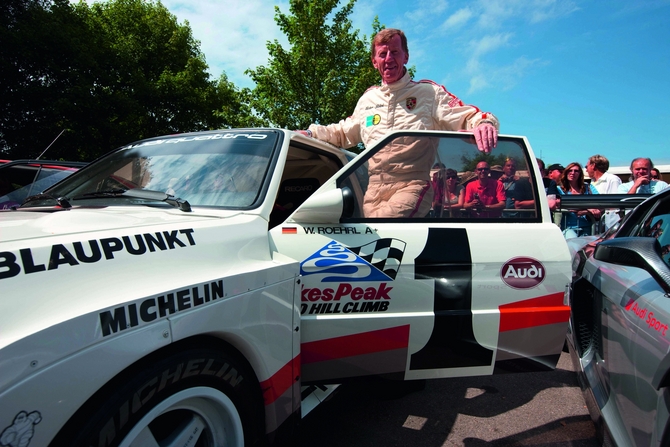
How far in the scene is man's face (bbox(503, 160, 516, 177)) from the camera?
251 centimetres

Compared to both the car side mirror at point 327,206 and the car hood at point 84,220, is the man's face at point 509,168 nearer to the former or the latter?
the car side mirror at point 327,206

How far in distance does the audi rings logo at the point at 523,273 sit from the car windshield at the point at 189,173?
1.44 metres

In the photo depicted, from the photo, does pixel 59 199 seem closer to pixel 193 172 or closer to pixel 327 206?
pixel 193 172

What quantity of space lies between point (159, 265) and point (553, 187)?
5168mm

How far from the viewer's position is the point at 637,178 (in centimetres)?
577

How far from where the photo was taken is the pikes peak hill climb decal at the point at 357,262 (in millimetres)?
2047

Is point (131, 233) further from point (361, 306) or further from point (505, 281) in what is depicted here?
point (505, 281)

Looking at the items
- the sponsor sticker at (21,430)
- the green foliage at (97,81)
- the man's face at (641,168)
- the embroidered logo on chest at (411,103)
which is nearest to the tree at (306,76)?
the green foliage at (97,81)

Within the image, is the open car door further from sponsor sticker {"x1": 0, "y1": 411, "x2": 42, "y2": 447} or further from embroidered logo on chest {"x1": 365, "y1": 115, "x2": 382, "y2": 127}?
sponsor sticker {"x1": 0, "y1": 411, "x2": 42, "y2": 447}

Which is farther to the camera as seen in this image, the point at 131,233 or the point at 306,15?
the point at 306,15

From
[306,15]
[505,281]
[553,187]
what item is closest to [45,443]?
[505,281]

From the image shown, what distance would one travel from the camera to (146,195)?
204cm

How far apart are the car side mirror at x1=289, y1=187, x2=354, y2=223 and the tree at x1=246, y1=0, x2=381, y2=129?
851 centimetres

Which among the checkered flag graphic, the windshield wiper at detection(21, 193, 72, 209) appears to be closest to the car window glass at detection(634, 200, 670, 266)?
the checkered flag graphic
